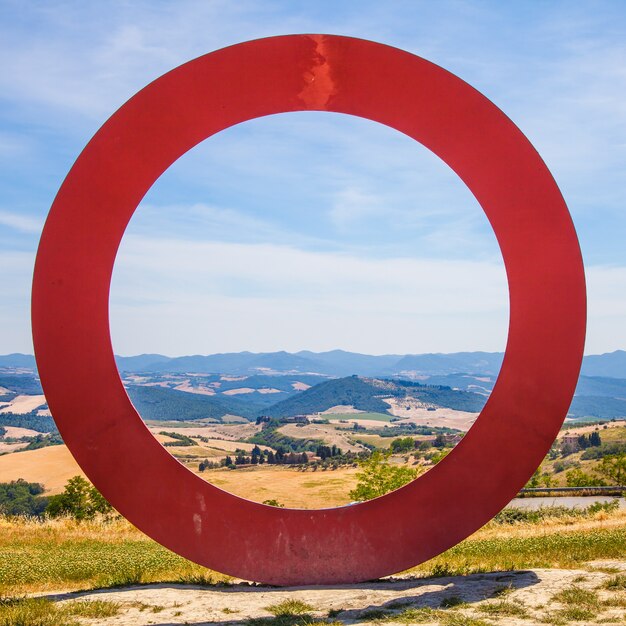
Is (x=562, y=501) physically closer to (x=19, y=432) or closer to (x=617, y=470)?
(x=617, y=470)

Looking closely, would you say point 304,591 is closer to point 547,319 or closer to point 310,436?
point 547,319

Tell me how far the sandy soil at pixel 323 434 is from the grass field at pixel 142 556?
121m

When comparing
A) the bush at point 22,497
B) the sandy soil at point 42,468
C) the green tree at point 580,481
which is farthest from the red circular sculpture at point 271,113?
the sandy soil at point 42,468

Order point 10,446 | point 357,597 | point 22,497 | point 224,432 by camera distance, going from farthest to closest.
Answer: point 224,432 < point 10,446 < point 22,497 < point 357,597

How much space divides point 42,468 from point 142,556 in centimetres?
8666

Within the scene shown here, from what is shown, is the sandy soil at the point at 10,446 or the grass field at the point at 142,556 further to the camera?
the sandy soil at the point at 10,446

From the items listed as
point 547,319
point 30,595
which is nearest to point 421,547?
point 547,319

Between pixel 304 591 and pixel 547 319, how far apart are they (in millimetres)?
4809

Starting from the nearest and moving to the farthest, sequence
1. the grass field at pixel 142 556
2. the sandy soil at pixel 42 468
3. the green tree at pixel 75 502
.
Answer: the grass field at pixel 142 556
the green tree at pixel 75 502
the sandy soil at pixel 42 468

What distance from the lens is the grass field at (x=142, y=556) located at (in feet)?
34.9

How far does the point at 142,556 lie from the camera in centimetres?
1305

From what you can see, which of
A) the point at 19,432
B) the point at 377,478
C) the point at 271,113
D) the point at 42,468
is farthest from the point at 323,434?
the point at 271,113

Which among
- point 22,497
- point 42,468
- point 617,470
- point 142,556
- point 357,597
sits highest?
point 357,597

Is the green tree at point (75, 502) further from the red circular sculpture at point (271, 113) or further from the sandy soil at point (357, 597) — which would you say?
the red circular sculpture at point (271, 113)
